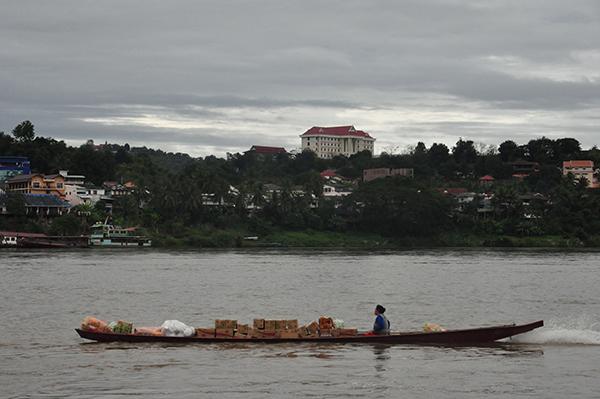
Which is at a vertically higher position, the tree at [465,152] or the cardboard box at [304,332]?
the tree at [465,152]

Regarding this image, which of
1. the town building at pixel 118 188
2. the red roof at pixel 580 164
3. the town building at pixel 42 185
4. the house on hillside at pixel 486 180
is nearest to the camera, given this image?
the town building at pixel 42 185

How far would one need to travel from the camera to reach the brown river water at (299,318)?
1065 inches

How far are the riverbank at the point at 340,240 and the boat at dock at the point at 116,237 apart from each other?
1.83 meters

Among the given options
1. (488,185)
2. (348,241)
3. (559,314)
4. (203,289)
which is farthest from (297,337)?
(488,185)

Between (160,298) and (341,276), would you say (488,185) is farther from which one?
(160,298)

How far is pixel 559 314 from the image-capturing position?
46906 millimetres

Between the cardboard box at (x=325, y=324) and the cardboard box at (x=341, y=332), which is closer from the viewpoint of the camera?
the cardboard box at (x=341, y=332)

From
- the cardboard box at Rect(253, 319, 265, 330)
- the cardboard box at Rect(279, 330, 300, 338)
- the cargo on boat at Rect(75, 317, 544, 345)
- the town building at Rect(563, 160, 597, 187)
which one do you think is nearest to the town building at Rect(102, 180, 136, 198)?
the town building at Rect(563, 160, 597, 187)

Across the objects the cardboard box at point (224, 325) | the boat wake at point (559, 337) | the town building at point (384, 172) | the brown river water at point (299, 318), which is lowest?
the brown river water at point (299, 318)

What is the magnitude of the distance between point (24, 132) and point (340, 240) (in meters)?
66.4

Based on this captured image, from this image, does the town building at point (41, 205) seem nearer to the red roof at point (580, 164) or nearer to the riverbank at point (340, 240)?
the riverbank at point (340, 240)

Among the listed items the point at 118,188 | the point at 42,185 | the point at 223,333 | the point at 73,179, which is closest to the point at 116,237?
the point at 42,185

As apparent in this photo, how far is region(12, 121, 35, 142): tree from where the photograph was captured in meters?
163

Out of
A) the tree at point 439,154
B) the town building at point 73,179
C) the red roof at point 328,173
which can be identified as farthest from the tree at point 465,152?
the town building at point 73,179
